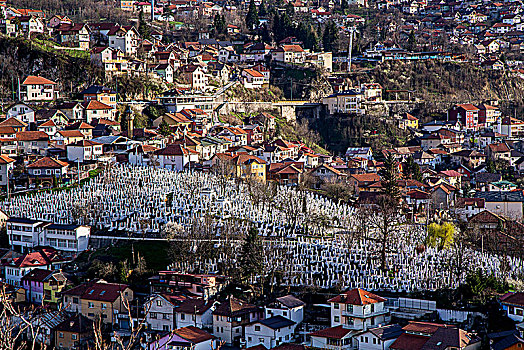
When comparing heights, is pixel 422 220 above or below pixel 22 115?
below

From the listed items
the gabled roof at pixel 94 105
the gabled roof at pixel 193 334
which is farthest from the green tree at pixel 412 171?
the gabled roof at pixel 193 334

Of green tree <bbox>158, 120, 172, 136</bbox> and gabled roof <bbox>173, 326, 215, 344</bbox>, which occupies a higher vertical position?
green tree <bbox>158, 120, 172, 136</bbox>

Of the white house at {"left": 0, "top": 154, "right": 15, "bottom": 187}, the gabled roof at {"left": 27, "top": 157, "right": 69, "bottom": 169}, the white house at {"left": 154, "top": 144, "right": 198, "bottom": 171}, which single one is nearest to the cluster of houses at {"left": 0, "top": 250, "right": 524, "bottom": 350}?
the white house at {"left": 0, "top": 154, "right": 15, "bottom": 187}

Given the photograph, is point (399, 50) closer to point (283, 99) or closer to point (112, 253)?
point (283, 99)

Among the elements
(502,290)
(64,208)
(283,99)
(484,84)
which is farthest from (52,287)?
(484,84)

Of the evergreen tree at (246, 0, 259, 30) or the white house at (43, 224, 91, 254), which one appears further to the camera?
the evergreen tree at (246, 0, 259, 30)

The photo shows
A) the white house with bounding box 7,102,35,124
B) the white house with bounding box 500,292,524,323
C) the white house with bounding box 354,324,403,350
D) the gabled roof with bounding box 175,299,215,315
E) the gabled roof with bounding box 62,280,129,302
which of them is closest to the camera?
the white house with bounding box 354,324,403,350

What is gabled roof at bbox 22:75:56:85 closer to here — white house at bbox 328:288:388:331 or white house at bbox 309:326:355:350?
white house at bbox 328:288:388:331
